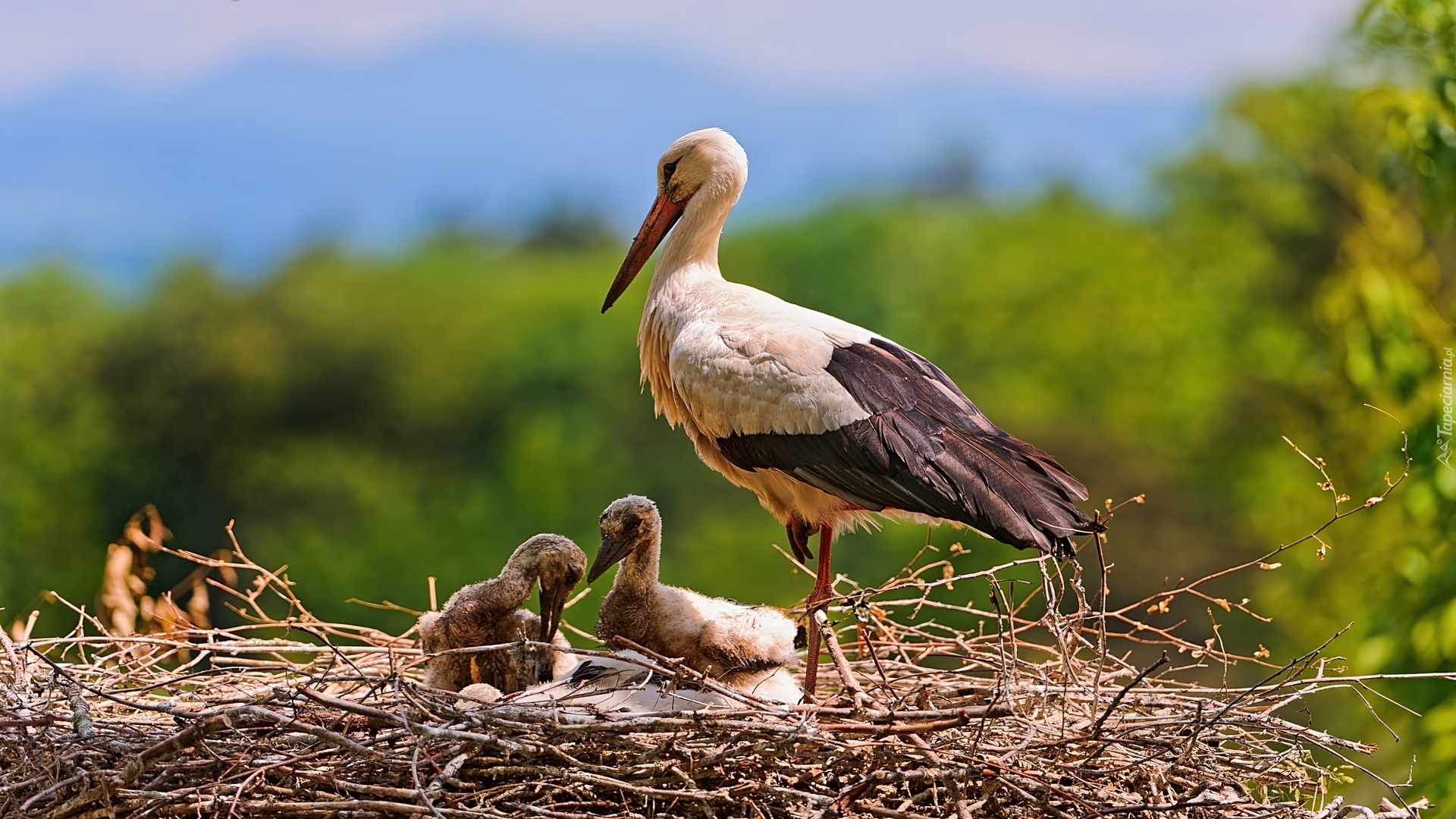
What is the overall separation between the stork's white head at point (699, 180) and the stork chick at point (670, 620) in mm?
722

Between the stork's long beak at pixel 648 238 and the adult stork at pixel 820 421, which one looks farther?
the stork's long beak at pixel 648 238

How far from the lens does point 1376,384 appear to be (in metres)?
5.38

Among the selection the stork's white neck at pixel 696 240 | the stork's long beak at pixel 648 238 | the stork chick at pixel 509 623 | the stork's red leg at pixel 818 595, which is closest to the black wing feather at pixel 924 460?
the stork's red leg at pixel 818 595

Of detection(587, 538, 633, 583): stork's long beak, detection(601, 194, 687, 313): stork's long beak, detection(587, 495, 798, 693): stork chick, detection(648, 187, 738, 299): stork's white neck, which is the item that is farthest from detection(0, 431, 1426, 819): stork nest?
detection(601, 194, 687, 313): stork's long beak

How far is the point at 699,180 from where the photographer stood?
4.39m

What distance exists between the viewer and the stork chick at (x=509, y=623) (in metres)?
3.87

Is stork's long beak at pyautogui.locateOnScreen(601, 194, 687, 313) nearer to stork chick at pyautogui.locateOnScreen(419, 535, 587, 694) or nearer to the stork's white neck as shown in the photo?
the stork's white neck

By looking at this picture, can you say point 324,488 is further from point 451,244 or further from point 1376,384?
point 1376,384

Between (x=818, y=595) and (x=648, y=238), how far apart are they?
1.18 m

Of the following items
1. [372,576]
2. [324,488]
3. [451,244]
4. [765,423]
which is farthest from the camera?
[451,244]

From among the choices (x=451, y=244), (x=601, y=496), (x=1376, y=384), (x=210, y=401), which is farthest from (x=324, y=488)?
(x=1376, y=384)

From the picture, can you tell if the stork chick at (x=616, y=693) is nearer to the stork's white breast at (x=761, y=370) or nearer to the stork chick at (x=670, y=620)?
the stork chick at (x=670, y=620)

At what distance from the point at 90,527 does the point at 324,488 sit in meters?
7.15

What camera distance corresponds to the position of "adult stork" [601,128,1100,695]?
356 cm
